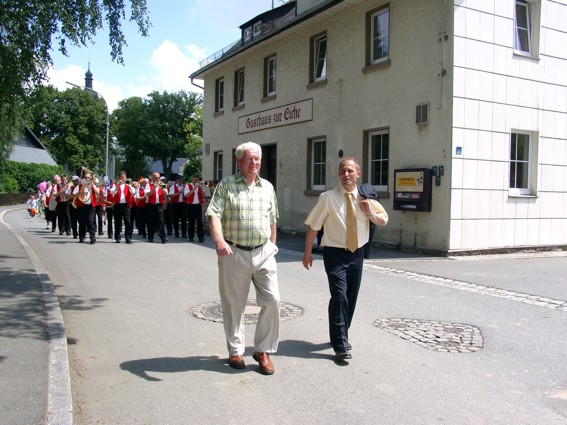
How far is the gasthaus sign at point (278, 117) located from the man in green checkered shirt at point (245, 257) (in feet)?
41.6

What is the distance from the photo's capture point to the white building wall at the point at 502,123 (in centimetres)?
1225

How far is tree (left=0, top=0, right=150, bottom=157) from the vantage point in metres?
8.80

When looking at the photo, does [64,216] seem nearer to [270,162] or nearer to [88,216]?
[88,216]

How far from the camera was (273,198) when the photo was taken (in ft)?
16.1

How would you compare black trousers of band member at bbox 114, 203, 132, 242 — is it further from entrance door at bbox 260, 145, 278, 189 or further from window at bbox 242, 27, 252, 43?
window at bbox 242, 27, 252, 43

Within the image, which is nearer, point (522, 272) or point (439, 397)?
point (439, 397)

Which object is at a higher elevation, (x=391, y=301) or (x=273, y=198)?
(x=273, y=198)

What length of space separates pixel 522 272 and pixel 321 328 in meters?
5.84

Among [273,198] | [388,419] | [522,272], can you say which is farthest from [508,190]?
[388,419]

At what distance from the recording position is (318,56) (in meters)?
17.2

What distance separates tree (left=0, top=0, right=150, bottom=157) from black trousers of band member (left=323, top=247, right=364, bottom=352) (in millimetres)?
6106

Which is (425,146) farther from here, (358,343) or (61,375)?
(61,375)

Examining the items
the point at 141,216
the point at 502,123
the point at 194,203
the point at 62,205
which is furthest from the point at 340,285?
the point at 62,205

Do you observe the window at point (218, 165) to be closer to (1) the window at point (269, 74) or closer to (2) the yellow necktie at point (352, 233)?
(1) the window at point (269, 74)
